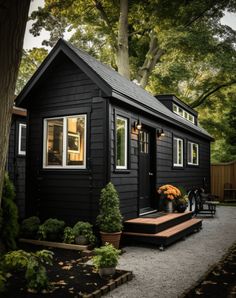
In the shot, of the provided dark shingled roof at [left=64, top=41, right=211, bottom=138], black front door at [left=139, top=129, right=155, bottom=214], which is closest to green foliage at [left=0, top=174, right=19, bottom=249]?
dark shingled roof at [left=64, top=41, right=211, bottom=138]

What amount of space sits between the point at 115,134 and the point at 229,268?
390 centimetres

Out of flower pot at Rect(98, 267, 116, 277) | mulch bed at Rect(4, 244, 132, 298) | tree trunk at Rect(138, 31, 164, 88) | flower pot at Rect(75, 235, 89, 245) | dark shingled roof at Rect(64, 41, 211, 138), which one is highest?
tree trunk at Rect(138, 31, 164, 88)

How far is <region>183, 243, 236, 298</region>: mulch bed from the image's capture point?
476 centimetres

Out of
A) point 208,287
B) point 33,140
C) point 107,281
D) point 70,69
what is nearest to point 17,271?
point 107,281

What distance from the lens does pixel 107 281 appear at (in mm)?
5148

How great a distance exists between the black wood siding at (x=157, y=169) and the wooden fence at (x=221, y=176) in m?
3.97

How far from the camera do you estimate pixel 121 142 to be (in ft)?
28.9

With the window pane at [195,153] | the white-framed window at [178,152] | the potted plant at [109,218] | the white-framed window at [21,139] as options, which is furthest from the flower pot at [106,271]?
the window pane at [195,153]

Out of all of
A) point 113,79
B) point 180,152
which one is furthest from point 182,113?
point 113,79

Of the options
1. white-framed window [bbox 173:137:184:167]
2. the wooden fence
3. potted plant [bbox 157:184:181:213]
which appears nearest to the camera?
potted plant [bbox 157:184:181:213]

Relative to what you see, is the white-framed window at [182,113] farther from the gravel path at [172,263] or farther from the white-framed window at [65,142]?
the white-framed window at [65,142]

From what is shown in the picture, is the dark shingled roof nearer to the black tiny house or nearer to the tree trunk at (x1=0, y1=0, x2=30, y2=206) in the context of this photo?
the black tiny house

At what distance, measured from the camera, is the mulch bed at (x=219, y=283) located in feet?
15.6

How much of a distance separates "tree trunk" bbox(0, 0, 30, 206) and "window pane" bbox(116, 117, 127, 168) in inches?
220
